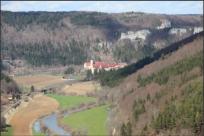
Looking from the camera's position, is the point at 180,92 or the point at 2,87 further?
the point at 2,87

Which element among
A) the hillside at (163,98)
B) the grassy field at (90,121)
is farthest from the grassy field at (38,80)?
the grassy field at (90,121)

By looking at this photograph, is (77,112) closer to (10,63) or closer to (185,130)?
(185,130)

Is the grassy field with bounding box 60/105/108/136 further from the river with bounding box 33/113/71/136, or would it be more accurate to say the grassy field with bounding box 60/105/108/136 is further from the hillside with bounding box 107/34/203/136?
the hillside with bounding box 107/34/203/136

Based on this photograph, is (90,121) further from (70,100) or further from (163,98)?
(70,100)

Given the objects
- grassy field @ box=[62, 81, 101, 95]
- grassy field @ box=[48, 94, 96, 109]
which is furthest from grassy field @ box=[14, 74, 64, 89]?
grassy field @ box=[48, 94, 96, 109]

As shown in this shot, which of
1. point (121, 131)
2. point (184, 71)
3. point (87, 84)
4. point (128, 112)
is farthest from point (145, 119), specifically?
point (87, 84)

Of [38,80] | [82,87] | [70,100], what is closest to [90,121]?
[70,100]
